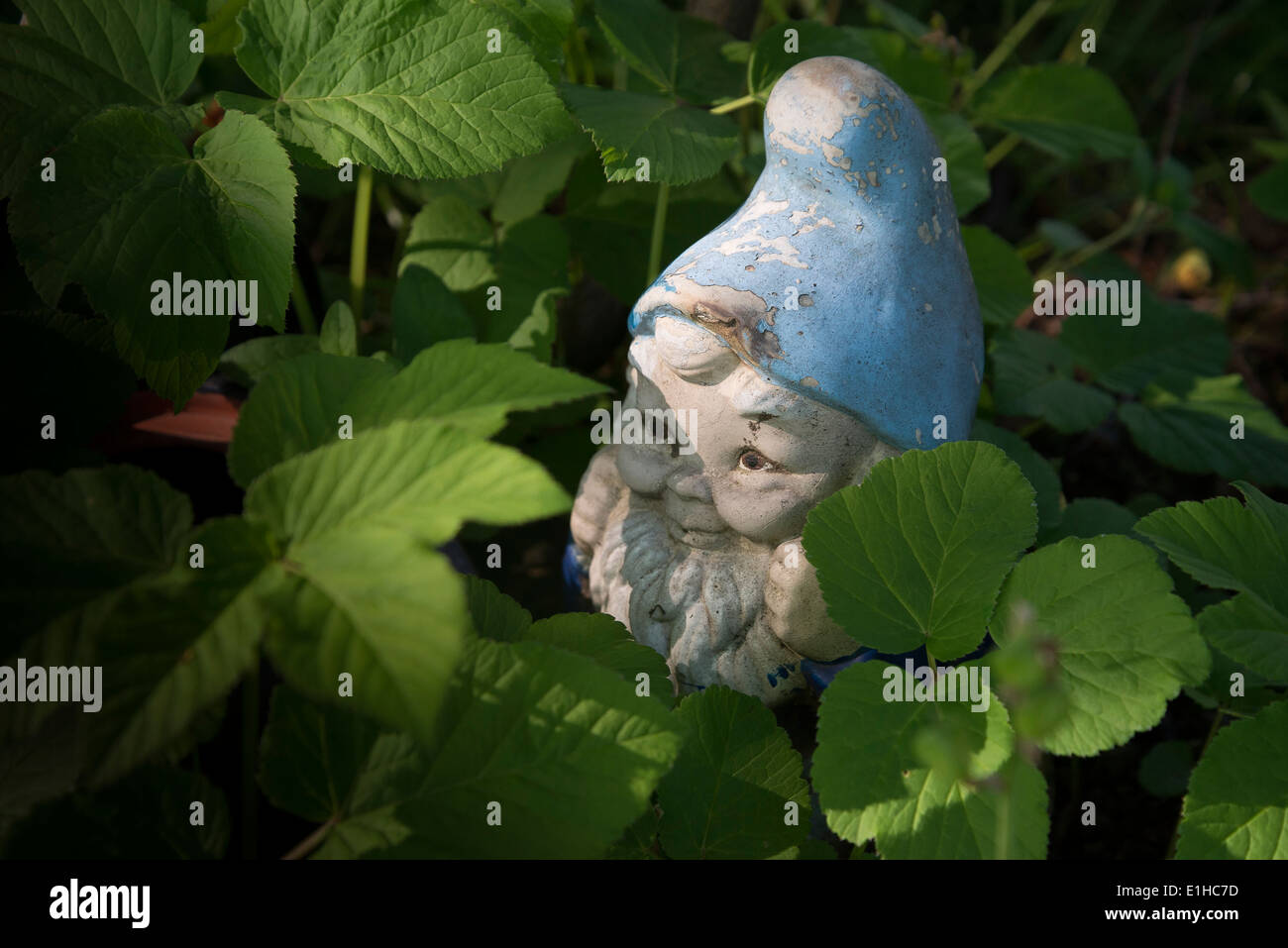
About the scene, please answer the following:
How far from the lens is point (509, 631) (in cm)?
140

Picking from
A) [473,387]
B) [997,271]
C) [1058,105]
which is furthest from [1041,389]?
[473,387]

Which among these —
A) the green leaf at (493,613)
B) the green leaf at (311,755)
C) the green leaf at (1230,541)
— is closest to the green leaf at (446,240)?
the green leaf at (493,613)

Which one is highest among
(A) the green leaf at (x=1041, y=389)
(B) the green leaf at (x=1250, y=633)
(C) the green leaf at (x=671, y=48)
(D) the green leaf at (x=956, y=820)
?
(C) the green leaf at (x=671, y=48)

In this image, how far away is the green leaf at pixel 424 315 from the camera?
1.83 m

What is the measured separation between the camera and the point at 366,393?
3.98 ft

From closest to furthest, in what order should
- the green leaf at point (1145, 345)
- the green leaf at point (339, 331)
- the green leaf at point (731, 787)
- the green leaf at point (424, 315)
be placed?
the green leaf at point (731, 787), the green leaf at point (339, 331), the green leaf at point (424, 315), the green leaf at point (1145, 345)

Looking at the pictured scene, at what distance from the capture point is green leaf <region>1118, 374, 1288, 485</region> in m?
2.14

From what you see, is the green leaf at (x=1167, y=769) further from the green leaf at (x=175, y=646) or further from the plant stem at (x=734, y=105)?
the green leaf at (x=175, y=646)

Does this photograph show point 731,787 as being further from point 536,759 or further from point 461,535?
point 461,535

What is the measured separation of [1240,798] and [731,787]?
57cm

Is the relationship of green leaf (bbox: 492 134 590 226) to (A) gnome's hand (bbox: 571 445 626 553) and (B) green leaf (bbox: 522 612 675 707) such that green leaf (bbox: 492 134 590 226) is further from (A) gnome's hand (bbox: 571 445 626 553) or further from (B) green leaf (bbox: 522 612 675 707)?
(B) green leaf (bbox: 522 612 675 707)

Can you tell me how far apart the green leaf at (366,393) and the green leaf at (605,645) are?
14.1 inches
